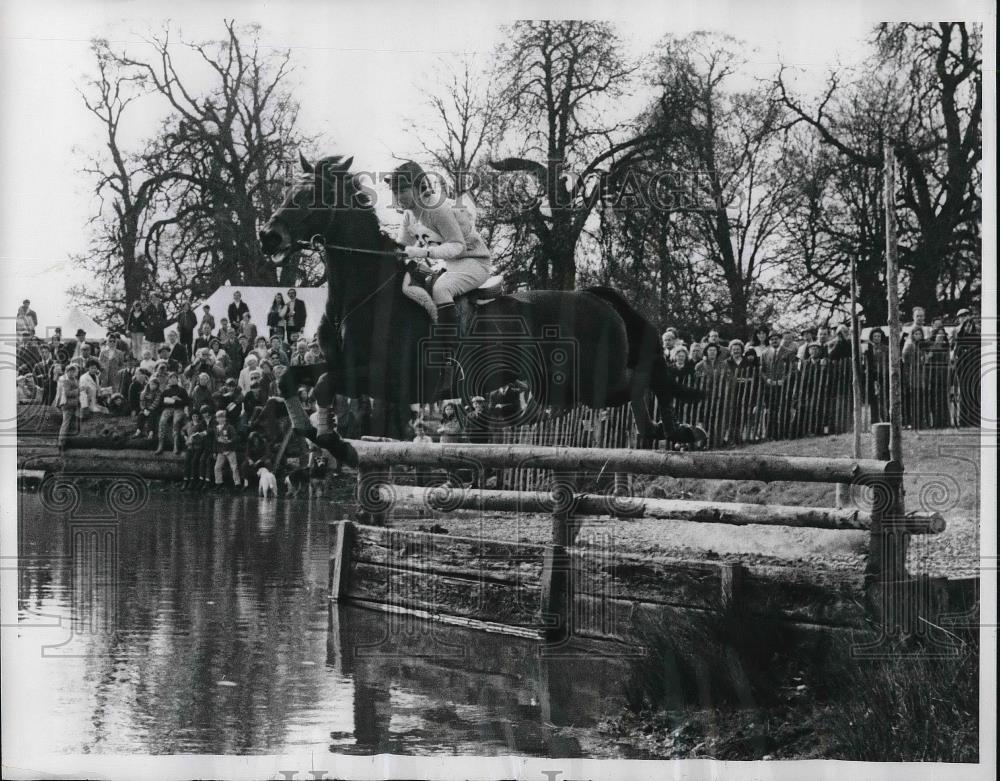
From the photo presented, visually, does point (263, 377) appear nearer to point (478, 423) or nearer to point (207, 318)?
point (207, 318)

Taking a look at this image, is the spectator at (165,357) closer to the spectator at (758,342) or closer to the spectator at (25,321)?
the spectator at (25,321)

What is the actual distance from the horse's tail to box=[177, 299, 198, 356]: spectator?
6.23 feet

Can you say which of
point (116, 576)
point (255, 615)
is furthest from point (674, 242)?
point (116, 576)

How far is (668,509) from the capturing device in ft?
16.7

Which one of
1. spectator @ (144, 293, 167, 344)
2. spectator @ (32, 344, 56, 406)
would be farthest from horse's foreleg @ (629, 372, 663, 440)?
spectator @ (32, 344, 56, 406)

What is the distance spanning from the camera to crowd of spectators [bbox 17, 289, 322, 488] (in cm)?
518

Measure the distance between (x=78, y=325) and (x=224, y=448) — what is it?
2.72 feet

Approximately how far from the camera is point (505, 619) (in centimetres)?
525

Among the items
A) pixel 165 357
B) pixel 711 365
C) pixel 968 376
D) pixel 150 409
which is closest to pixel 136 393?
pixel 150 409

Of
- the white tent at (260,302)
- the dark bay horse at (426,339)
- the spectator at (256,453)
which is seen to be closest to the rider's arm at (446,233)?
the dark bay horse at (426,339)

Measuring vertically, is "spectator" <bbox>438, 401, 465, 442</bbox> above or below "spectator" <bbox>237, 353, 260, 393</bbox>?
below

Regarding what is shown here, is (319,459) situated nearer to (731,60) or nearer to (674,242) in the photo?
(674,242)

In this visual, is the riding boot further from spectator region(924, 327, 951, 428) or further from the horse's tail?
spectator region(924, 327, 951, 428)

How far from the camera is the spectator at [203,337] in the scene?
206 inches
